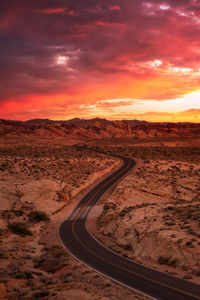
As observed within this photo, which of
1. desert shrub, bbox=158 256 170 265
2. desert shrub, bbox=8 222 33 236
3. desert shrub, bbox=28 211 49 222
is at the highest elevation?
desert shrub, bbox=158 256 170 265

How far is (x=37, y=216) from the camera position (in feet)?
153

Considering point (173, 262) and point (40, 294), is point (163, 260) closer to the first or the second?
point (173, 262)

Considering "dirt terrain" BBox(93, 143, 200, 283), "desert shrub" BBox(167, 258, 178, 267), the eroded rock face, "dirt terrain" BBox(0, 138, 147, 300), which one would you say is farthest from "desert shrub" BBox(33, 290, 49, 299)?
"desert shrub" BBox(167, 258, 178, 267)

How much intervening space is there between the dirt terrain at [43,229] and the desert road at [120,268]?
131 cm

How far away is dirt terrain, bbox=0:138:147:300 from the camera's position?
1836cm

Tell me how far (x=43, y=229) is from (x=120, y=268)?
69.7 ft

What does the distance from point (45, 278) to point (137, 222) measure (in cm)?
1671

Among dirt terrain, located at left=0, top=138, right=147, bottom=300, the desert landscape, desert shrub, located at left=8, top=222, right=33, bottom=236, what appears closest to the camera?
dirt terrain, located at left=0, top=138, right=147, bottom=300

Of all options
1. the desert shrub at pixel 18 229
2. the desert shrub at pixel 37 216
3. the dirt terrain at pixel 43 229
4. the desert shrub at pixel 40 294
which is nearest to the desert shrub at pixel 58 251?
the dirt terrain at pixel 43 229

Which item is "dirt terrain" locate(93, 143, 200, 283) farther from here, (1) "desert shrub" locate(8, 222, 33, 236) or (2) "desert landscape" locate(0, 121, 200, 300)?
(1) "desert shrub" locate(8, 222, 33, 236)

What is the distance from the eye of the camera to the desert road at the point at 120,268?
19.3 m

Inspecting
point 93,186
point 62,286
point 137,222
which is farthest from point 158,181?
point 62,286

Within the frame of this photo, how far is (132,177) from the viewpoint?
69062mm

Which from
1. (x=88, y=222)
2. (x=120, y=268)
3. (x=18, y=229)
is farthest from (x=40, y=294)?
(x=88, y=222)
